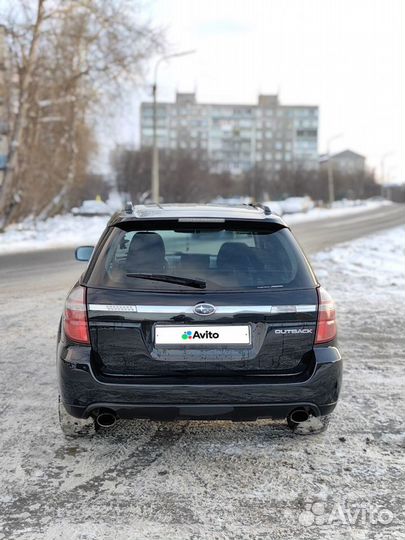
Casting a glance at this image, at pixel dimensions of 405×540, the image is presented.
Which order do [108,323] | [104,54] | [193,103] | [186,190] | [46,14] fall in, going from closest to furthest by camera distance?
1. [108,323]
2. [46,14]
3. [104,54]
4. [186,190]
5. [193,103]

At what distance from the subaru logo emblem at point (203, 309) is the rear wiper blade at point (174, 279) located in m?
0.13

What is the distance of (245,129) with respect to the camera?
142m

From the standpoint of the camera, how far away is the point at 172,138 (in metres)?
140

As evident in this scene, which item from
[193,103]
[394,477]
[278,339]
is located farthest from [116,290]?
[193,103]

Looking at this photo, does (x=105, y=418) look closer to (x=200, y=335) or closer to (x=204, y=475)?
(x=204, y=475)

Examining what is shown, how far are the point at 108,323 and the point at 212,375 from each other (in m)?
0.67

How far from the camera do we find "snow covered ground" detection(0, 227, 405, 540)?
2.83 meters

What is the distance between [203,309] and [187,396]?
0.50 metres

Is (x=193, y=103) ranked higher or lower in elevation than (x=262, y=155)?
higher

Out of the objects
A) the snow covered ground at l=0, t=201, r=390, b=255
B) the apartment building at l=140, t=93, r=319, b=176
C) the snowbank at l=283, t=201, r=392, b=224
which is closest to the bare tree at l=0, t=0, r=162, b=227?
the snow covered ground at l=0, t=201, r=390, b=255

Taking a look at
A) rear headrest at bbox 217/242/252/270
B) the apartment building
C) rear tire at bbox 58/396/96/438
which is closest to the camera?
rear headrest at bbox 217/242/252/270

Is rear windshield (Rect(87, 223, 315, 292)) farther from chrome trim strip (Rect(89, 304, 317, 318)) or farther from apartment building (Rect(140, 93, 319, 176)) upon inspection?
apartment building (Rect(140, 93, 319, 176))

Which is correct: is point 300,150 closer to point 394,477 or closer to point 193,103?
point 193,103

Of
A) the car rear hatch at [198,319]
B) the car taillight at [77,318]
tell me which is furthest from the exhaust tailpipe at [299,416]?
the car taillight at [77,318]
